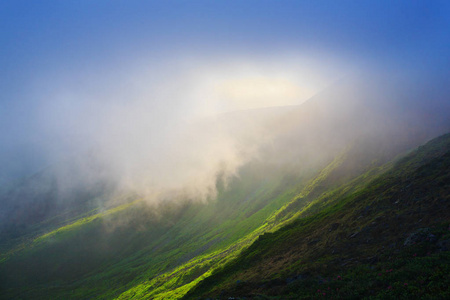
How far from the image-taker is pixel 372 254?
3281 centimetres

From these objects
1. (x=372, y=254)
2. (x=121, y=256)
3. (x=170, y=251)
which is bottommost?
(x=170, y=251)

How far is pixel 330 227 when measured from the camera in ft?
171

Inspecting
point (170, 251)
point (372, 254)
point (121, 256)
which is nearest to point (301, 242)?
point (372, 254)

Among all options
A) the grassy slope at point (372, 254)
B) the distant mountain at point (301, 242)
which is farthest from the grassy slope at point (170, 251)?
the grassy slope at point (372, 254)

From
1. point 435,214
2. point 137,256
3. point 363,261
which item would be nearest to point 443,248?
point 363,261

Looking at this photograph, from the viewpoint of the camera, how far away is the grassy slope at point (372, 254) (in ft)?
79.8

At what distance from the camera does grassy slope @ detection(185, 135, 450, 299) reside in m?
24.3

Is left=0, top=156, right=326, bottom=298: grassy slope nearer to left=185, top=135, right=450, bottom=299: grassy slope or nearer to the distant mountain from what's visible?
the distant mountain

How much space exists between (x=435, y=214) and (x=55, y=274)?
234 metres

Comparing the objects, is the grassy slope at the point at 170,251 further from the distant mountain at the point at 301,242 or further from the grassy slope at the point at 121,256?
the distant mountain at the point at 301,242

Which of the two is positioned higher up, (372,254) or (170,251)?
(372,254)

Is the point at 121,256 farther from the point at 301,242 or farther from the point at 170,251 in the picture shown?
the point at 301,242

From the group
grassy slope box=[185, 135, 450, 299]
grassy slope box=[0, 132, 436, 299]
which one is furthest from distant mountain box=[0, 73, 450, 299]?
grassy slope box=[0, 132, 436, 299]

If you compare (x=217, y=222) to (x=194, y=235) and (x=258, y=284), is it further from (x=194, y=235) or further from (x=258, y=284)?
(x=258, y=284)
